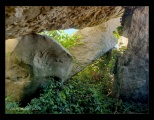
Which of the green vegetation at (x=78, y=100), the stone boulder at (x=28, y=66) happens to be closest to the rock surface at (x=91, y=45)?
the green vegetation at (x=78, y=100)

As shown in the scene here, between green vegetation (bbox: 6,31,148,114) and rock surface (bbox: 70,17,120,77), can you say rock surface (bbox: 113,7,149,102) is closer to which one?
green vegetation (bbox: 6,31,148,114)

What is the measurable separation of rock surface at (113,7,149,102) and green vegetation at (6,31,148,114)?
0.30 metres

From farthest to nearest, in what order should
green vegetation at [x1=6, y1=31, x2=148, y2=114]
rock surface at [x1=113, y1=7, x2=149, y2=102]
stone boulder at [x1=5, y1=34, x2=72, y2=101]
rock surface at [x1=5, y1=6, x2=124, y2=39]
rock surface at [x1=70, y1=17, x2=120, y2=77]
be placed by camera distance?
rock surface at [x1=70, y1=17, x2=120, y2=77]
rock surface at [x1=113, y1=7, x2=149, y2=102]
stone boulder at [x1=5, y1=34, x2=72, y2=101]
green vegetation at [x1=6, y1=31, x2=148, y2=114]
rock surface at [x1=5, y1=6, x2=124, y2=39]

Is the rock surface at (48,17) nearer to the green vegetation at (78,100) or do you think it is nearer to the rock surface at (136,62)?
the rock surface at (136,62)

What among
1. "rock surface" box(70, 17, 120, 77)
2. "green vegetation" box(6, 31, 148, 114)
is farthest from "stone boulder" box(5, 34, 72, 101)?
"rock surface" box(70, 17, 120, 77)

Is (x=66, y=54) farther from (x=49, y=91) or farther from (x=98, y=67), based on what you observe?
(x=98, y=67)

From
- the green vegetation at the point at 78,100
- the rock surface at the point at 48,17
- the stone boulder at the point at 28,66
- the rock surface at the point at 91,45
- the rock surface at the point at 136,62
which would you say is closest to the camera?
the rock surface at the point at 48,17

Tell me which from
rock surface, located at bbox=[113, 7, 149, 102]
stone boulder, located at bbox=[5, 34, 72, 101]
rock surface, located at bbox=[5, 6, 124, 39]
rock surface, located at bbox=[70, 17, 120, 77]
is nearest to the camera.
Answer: rock surface, located at bbox=[5, 6, 124, 39]

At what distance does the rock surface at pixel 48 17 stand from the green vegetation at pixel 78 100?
5.43 feet

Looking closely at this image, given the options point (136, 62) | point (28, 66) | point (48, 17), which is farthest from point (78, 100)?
point (48, 17)

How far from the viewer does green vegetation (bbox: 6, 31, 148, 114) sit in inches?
194

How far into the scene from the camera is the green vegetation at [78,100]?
4.94 meters
